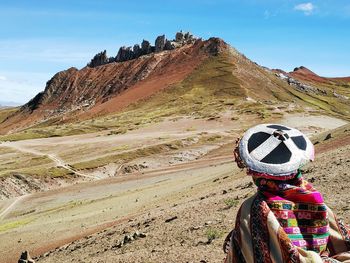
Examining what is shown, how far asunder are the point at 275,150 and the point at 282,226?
83 cm

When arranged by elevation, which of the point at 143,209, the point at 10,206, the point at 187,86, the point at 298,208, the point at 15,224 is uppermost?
the point at 187,86

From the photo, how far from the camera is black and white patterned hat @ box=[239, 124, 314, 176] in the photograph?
4957 mm

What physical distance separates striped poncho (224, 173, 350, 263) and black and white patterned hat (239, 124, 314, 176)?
0.14 m

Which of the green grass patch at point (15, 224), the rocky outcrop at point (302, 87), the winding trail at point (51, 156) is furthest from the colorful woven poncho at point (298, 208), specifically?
the rocky outcrop at point (302, 87)

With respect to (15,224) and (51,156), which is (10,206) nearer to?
(15,224)

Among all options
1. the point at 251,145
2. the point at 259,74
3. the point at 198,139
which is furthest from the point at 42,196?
the point at 259,74

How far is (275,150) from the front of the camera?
16.5 ft

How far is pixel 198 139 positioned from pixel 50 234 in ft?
199

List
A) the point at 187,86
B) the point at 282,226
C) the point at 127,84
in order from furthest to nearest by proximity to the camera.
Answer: the point at 127,84 < the point at 187,86 < the point at 282,226

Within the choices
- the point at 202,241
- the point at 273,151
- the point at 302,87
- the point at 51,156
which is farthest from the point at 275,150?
the point at 302,87

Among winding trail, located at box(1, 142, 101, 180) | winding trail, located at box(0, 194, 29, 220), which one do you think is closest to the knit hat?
winding trail, located at box(0, 194, 29, 220)

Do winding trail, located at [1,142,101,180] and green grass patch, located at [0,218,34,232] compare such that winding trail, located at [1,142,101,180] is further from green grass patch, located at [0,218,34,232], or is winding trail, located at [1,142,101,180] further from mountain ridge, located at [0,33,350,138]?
green grass patch, located at [0,218,34,232]

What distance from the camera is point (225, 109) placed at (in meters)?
123

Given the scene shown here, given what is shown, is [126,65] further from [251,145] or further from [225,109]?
[251,145]
